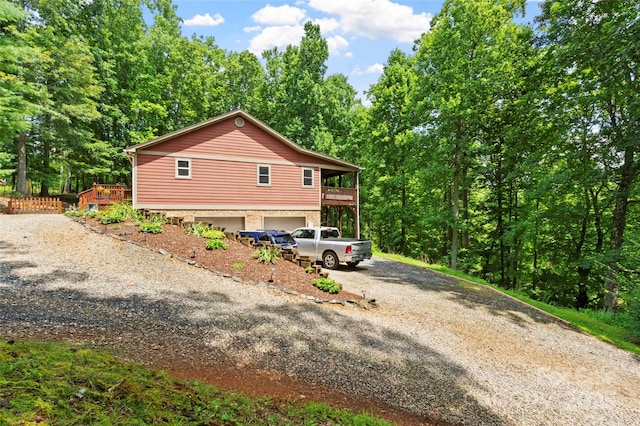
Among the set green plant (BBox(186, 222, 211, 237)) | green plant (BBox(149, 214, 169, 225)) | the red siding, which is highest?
the red siding

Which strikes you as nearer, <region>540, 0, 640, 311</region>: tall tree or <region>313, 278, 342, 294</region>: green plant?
<region>313, 278, 342, 294</region>: green plant

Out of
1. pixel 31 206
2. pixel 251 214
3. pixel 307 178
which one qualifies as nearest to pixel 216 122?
pixel 251 214

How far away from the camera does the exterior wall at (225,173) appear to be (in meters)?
15.9

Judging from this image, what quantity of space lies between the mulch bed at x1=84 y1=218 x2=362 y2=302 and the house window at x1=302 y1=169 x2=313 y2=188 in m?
9.11

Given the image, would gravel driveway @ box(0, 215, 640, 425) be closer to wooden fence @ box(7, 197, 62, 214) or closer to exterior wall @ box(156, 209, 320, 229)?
exterior wall @ box(156, 209, 320, 229)

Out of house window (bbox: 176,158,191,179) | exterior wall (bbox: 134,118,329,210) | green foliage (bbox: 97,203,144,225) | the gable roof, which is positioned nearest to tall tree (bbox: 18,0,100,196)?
the gable roof

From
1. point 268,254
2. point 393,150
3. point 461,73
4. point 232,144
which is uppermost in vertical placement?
point 461,73

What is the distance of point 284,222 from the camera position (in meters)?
20.2

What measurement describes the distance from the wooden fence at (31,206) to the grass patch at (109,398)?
18.4m

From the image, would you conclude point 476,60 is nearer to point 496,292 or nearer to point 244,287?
point 496,292

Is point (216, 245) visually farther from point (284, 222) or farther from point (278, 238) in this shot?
point (284, 222)

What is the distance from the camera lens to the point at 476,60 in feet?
52.6

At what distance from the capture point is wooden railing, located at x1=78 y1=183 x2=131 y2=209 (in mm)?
16375

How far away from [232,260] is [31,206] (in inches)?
614
